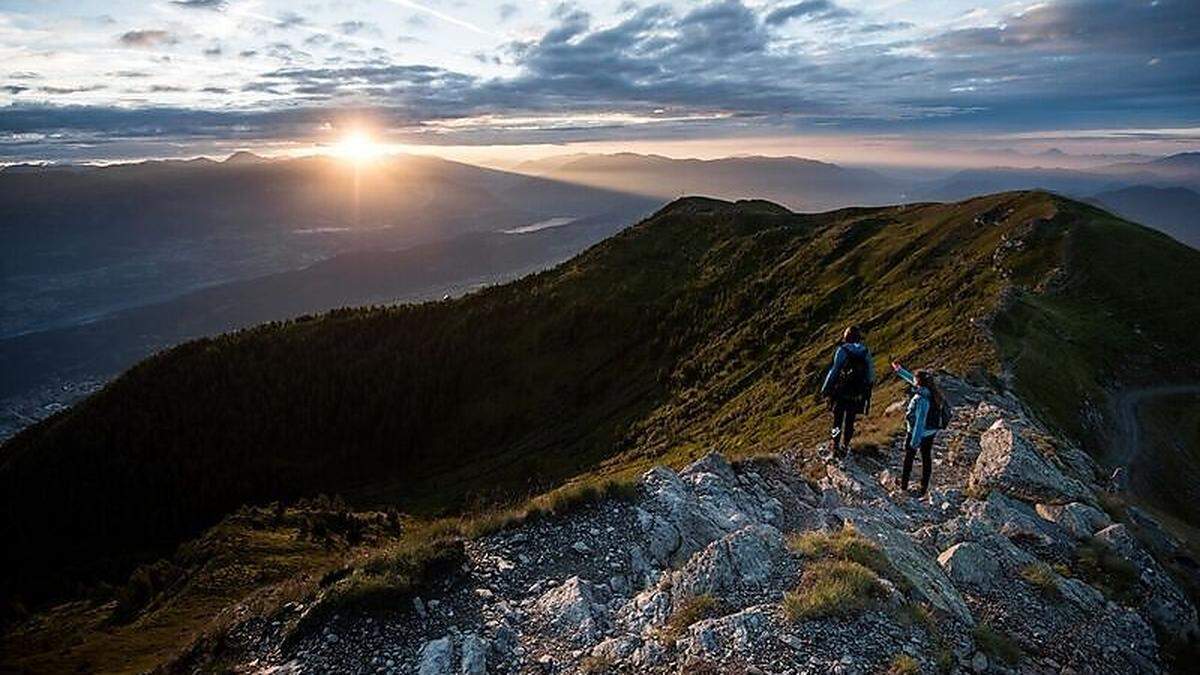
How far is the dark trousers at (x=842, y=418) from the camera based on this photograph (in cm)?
1790

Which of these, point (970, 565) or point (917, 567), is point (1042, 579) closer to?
point (970, 565)

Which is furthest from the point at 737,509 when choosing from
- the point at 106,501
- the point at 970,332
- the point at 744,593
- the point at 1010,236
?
the point at 106,501

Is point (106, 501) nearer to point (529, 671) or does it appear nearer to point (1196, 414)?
point (529, 671)

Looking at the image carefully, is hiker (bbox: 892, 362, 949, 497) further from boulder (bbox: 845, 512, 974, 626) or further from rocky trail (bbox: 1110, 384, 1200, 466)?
rocky trail (bbox: 1110, 384, 1200, 466)

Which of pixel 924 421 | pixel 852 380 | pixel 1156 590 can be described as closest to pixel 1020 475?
pixel 924 421

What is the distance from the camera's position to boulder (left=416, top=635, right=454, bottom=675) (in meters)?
10.3

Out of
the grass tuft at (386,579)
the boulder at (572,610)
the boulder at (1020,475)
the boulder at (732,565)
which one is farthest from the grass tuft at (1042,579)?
the grass tuft at (386,579)

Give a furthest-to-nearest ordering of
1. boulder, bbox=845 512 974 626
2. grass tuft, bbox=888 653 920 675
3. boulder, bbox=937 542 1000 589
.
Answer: boulder, bbox=937 542 1000 589, boulder, bbox=845 512 974 626, grass tuft, bbox=888 653 920 675

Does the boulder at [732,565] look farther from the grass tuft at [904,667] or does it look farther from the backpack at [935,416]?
the backpack at [935,416]

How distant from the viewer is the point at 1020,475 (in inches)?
670

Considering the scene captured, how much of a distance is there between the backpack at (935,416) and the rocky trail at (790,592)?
171 centimetres

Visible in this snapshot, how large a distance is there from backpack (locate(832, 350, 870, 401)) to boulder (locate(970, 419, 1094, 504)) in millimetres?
3623

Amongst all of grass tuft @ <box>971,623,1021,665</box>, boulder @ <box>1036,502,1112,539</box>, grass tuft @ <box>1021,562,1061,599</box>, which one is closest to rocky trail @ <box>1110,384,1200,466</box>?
boulder @ <box>1036,502,1112,539</box>

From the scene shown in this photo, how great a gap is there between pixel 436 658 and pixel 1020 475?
1466 centimetres
